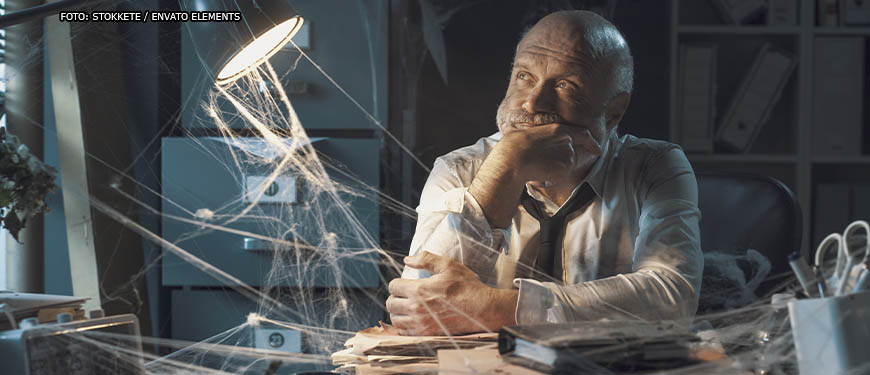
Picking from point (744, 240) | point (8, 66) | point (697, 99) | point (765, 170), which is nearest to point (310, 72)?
point (8, 66)

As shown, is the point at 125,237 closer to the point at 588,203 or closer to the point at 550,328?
the point at 588,203

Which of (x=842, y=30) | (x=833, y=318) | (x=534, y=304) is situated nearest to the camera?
(x=833, y=318)

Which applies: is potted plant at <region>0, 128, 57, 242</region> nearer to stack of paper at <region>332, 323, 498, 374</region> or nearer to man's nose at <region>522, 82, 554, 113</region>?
stack of paper at <region>332, 323, 498, 374</region>

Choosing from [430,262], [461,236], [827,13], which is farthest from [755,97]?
[430,262]

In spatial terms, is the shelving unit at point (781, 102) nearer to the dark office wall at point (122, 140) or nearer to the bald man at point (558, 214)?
the bald man at point (558, 214)

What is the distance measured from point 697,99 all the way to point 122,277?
210cm

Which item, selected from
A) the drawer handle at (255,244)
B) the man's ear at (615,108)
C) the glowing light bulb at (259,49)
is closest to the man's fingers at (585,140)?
the man's ear at (615,108)

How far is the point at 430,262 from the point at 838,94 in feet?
6.79

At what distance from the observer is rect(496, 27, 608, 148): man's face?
1494mm

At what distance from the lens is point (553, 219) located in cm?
161

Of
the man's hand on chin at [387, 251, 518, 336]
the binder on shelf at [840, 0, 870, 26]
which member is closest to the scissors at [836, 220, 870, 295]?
the man's hand on chin at [387, 251, 518, 336]

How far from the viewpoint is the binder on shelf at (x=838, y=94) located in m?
2.55

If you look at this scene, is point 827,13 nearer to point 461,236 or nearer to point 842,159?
point 842,159

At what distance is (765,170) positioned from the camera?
8.80 ft
